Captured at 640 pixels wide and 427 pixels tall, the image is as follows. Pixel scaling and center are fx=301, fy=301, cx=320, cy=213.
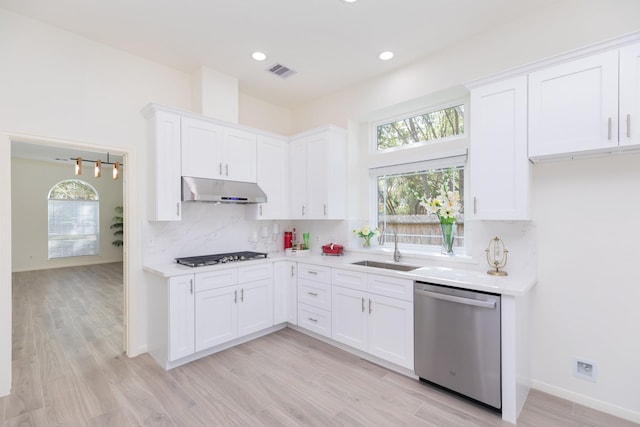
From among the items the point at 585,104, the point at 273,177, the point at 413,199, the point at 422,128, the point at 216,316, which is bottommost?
the point at 216,316

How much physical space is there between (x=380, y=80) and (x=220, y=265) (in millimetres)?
2775

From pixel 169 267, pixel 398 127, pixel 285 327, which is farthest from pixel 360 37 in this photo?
pixel 285 327

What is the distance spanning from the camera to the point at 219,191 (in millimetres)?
3232

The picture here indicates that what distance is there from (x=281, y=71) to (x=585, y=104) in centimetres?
284

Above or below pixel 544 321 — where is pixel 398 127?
above

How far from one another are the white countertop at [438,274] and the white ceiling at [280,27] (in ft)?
7.14

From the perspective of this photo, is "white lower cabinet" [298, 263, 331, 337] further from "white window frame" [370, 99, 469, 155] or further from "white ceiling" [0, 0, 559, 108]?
"white ceiling" [0, 0, 559, 108]

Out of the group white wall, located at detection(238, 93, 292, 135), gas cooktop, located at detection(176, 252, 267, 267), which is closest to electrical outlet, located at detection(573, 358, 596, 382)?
gas cooktop, located at detection(176, 252, 267, 267)

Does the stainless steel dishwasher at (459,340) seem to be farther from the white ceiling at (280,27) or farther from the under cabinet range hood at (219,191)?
the white ceiling at (280,27)

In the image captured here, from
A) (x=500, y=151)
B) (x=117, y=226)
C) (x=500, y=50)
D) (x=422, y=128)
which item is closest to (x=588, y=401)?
(x=500, y=151)

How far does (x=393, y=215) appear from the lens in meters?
3.75

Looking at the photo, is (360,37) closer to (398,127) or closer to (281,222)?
(398,127)

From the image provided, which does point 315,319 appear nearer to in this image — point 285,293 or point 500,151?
point 285,293

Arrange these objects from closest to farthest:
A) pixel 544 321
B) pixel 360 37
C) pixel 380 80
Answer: pixel 544 321 < pixel 360 37 < pixel 380 80
